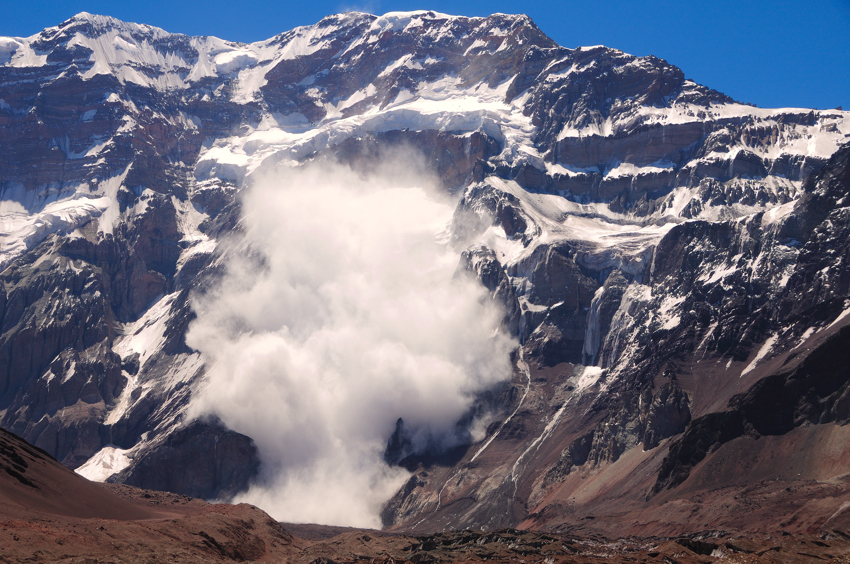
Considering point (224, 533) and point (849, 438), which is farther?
point (849, 438)

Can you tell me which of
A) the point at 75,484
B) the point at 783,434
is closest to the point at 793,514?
the point at 783,434

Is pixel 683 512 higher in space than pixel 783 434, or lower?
lower

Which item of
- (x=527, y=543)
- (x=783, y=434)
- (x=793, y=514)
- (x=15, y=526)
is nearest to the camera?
(x=15, y=526)

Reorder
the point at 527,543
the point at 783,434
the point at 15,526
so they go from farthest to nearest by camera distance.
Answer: the point at 783,434
the point at 527,543
the point at 15,526

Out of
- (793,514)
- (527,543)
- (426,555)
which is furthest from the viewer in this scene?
(793,514)

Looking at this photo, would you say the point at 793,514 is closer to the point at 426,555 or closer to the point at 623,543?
the point at 623,543

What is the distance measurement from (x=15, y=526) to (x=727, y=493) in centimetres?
15031

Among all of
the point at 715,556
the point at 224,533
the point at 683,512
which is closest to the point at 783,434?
the point at 683,512

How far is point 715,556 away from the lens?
358 feet

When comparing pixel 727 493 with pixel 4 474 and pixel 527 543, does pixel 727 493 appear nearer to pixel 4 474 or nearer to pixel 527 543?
pixel 527 543

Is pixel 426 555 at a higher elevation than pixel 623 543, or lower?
lower

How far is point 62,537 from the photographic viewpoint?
9162 cm

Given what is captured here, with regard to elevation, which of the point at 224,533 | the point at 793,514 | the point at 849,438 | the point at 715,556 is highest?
the point at 849,438

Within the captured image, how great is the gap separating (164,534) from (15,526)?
25.3 metres
